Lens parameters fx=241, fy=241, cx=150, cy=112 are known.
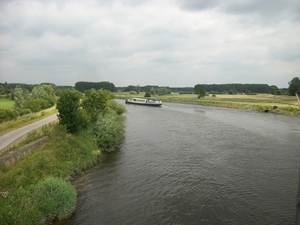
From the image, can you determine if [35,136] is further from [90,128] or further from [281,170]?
[281,170]

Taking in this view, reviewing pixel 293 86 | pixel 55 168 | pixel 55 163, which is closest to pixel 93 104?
pixel 55 163

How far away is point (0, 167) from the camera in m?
14.5

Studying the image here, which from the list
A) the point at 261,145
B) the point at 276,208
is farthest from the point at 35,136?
the point at 261,145

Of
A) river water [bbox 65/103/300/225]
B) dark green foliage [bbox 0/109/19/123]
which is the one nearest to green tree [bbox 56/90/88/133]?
river water [bbox 65/103/300/225]

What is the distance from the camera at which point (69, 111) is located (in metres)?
24.4

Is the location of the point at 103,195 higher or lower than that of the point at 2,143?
lower

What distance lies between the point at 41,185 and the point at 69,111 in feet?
38.1

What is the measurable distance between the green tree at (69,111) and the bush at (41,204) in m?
10.3

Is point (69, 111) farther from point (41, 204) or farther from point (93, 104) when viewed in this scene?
point (41, 204)

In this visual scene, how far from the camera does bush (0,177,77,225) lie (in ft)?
37.5

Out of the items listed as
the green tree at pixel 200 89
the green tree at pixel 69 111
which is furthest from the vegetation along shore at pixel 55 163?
the green tree at pixel 200 89

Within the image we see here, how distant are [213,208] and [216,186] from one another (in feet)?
11.4

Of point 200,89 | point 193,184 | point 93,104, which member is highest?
point 200,89

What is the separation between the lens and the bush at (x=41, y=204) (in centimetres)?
1144
